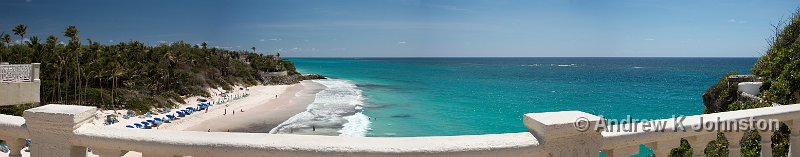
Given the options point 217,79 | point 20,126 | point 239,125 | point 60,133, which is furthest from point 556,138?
point 217,79

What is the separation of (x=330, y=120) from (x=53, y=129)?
4039cm

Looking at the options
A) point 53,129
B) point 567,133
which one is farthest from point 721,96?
point 53,129

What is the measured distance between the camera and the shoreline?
124 ft

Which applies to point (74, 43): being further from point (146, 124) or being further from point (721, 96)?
point (721, 96)

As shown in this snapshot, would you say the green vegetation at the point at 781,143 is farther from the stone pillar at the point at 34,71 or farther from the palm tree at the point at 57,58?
the palm tree at the point at 57,58

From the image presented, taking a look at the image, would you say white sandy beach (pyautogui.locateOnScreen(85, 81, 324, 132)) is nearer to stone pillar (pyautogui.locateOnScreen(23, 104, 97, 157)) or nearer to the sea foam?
the sea foam

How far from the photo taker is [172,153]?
9.10 ft

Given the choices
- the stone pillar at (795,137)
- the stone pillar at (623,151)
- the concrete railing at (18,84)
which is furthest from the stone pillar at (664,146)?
the concrete railing at (18,84)

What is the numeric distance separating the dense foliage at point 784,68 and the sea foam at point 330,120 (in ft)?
94.3

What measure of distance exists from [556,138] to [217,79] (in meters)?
71.9

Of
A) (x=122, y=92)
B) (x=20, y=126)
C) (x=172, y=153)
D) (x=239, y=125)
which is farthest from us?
(x=122, y=92)

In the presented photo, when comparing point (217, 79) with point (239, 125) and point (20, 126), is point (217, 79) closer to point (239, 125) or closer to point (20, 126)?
point (239, 125)

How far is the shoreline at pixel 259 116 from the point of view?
37812 mm

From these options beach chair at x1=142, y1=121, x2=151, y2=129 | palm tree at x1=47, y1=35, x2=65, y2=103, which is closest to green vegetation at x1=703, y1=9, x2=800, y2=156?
beach chair at x1=142, y1=121, x2=151, y2=129
